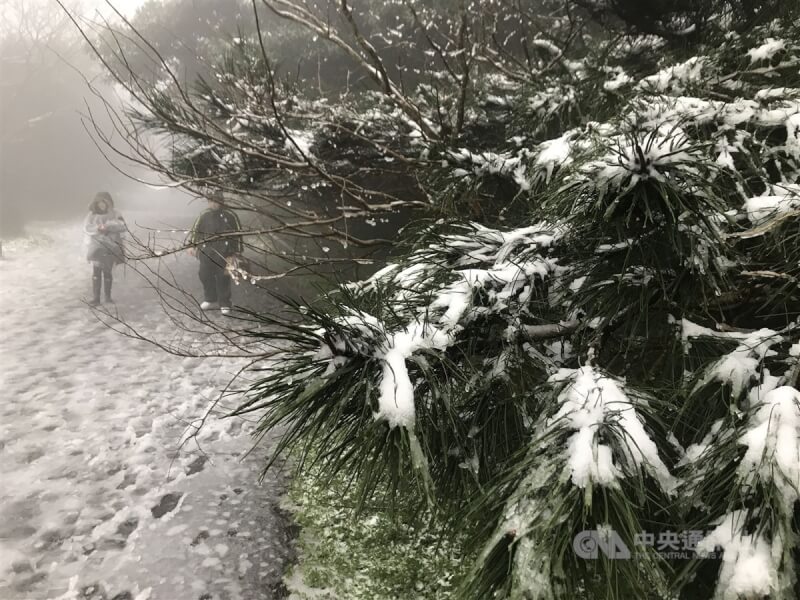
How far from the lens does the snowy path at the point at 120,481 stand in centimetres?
234

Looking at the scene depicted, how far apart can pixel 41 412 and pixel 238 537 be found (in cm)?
219

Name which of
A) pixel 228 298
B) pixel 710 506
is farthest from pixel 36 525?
pixel 228 298

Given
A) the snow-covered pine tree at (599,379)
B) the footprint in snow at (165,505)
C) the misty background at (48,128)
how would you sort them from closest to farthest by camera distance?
the snow-covered pine tree at (599,379), the footprint in snow at (165,505), the misty background at (48,128)

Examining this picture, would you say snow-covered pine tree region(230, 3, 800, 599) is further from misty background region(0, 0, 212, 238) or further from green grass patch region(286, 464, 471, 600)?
misty background region(0, 0, 212, 238)

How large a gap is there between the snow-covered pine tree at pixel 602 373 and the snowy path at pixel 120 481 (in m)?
1.84

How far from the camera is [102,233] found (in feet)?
17.4

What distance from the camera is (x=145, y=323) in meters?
5.49

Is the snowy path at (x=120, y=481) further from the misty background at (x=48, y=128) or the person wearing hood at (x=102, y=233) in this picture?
the misty background at (x=48, y=128)

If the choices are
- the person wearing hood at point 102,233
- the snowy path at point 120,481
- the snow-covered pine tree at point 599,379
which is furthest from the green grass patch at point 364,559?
the person wearing hood at point 102,233

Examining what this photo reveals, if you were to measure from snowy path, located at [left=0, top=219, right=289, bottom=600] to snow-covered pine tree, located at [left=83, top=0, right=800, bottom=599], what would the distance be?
72.6 inches

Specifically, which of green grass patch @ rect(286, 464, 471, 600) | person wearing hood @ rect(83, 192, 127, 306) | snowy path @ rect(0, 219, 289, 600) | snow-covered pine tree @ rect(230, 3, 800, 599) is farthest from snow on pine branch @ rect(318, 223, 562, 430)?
person wearing hood @ rect(83, 192, 127, 306)

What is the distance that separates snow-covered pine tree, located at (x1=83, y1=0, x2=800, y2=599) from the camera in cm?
75

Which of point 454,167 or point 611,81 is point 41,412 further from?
point 611,81

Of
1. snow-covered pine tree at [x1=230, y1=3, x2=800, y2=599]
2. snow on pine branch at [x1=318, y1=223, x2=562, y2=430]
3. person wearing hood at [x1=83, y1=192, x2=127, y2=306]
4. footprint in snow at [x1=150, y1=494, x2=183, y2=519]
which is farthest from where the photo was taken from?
person wearing hood at [x1=83, y1=192, x2=127, y2=306]
